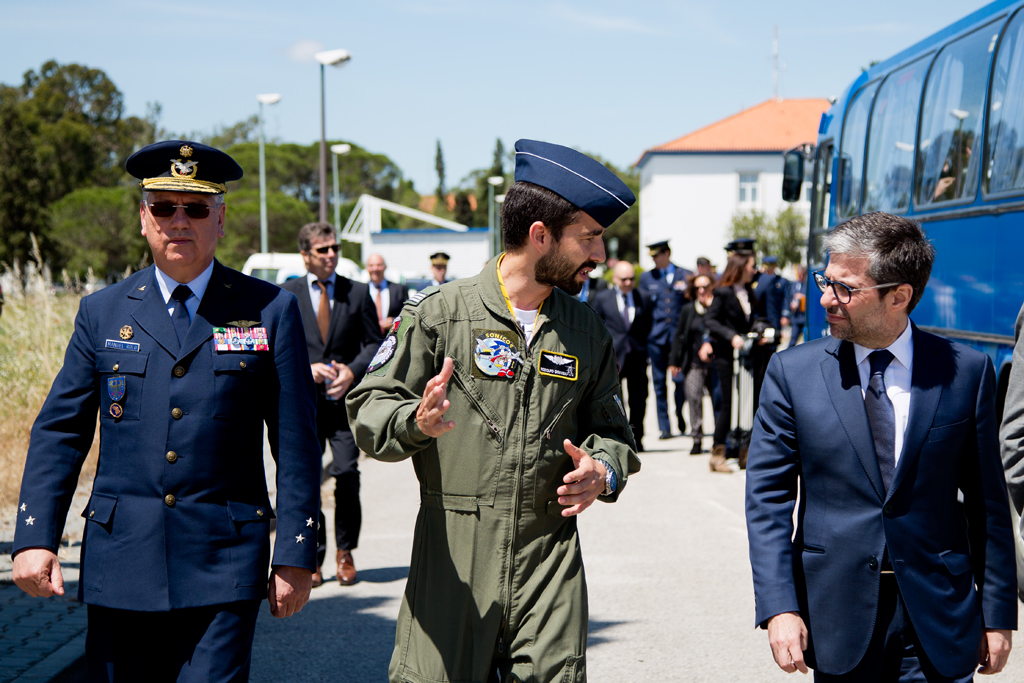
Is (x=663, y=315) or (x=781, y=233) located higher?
(x=781, y=233)

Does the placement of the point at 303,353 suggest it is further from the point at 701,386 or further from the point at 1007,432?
the point at 701,386

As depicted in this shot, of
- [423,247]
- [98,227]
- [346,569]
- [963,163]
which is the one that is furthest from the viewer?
[98,227]

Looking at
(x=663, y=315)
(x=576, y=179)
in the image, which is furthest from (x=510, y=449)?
(x=663, y=315)

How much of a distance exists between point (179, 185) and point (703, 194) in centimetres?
6614

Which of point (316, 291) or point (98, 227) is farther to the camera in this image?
point (98, 227)

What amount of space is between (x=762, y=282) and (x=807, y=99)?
207 feet

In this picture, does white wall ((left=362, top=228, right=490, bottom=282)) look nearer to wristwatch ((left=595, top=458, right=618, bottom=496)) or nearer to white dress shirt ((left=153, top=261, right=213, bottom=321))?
white dress shirt ((left=153, top=261, right=213, bottom=321))

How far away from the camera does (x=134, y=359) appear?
9.86 ft

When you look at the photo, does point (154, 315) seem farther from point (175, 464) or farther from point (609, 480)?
A: point (609, 480)

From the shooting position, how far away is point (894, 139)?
9.59 m

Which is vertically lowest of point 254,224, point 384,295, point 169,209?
point 384,295

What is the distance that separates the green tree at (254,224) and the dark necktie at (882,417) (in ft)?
203

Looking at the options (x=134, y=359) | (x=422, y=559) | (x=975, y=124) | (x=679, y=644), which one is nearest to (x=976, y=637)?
(x=422, y=559)

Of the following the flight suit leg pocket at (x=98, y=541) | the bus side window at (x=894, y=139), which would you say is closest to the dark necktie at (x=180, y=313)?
the flight suit leg pocket at (x=98, y=541)
